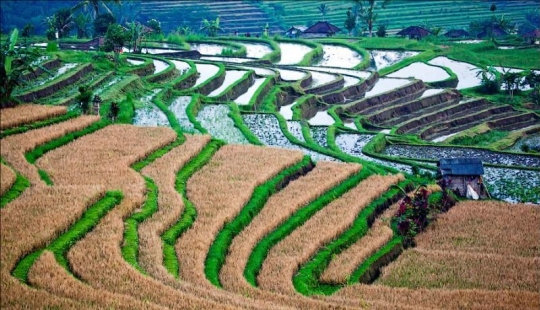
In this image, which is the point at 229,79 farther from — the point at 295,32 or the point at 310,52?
the point at 295,32

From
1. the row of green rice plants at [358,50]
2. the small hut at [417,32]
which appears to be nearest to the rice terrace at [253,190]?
the row of green rice plants at [358,50]

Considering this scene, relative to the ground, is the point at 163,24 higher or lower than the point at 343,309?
lower

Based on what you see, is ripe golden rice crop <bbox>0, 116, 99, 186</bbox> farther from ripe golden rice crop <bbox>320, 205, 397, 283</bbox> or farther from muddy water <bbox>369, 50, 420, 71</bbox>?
muddy water <bbox>369, 50, 420, 71</bbox>

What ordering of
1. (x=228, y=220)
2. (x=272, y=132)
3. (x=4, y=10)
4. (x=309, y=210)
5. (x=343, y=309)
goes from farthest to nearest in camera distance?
(x=4, y=10)
(x=272, y=132)
(x=309, y=210)
(x=228, y=220)
(x=343, y=309)

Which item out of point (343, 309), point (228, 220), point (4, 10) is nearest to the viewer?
point (343, 309)

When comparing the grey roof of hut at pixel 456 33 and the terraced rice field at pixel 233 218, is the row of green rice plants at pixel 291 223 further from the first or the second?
the grey roof of hut at pixel 456 33

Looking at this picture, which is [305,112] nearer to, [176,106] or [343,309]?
[176,106]

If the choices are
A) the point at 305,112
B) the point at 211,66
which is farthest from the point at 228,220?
the point at 211,66

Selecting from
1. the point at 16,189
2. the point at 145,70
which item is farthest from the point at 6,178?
the point at 145,70
